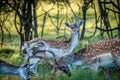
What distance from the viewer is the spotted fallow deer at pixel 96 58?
7.33m

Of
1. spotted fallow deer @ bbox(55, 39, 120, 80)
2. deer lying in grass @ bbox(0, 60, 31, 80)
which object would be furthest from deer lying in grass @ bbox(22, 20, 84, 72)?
deer lying in grass @ bbox(0, 60, 31, 80)

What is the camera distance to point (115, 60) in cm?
733

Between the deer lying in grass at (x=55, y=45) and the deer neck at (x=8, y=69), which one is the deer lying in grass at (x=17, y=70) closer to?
the deer neck at (x=8, y=69)

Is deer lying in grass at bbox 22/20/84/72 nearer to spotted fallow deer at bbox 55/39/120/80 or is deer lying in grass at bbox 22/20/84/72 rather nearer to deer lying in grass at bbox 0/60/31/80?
spotted fallow deer at bbox 55/39/120/80

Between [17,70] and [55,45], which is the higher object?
[55,45]

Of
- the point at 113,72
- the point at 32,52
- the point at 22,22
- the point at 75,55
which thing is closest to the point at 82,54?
the point at 75,55

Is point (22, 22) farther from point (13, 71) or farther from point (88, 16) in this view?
point (88, 16)

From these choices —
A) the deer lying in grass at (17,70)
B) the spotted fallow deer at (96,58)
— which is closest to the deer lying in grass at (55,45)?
Result: the spotted fallow deer at (96,58)

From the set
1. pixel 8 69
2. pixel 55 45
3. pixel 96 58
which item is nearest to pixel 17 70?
pixel 8 69

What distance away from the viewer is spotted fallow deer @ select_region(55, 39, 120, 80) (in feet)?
24.1

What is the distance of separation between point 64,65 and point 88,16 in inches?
529

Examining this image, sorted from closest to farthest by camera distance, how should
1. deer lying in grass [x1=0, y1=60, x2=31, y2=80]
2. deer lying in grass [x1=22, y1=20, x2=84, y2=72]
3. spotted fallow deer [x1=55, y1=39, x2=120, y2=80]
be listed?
deer lying in grass [x1=0, y1=60, x2=31, y2=80], spotted fallow deer [x1=55, y1=39, x2=120, y2=80], deer lying in grass [x1=22, y1=20, x2=84, y2=72]

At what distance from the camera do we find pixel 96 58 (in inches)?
301

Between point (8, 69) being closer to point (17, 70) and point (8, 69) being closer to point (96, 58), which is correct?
point (17, 70)
